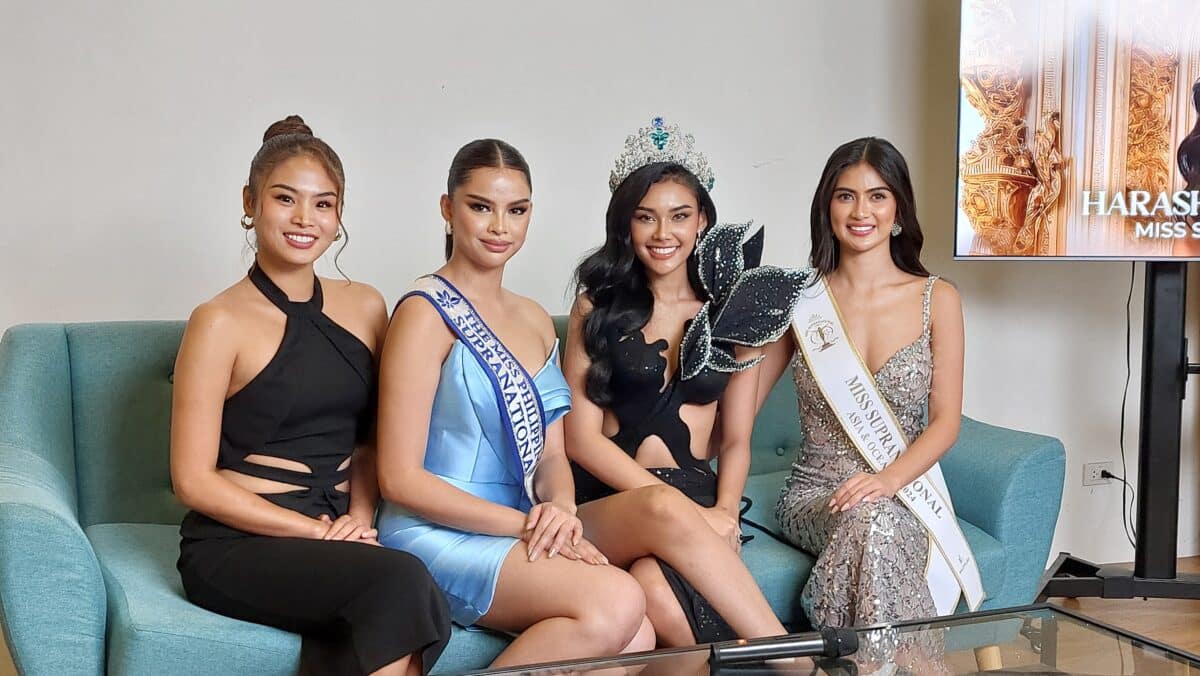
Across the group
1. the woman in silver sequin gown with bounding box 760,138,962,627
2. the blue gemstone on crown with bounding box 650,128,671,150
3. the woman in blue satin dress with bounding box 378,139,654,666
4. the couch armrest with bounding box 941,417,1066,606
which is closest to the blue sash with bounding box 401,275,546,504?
the woman in blue satin dress with bounding box 378,139,654,666

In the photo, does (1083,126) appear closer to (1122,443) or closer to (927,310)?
(927,310)

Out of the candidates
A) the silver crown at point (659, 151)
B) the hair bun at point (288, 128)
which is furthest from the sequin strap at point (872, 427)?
the hair bun at point (288, 128)

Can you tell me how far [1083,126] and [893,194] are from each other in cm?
78

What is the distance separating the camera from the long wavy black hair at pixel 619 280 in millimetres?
2137

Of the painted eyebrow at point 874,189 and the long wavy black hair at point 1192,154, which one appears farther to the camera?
the long wavy black hair at point 1192,154

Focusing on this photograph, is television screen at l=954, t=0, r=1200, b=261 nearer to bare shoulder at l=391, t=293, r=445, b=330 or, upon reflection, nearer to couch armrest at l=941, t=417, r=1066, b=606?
couch armrest at l=941, t=417, r=1066, b=606

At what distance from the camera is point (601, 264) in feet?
7.20

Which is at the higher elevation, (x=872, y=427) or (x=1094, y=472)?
(x=872, y=427)

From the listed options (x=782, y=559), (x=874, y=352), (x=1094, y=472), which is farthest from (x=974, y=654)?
(x=1094, y=472)

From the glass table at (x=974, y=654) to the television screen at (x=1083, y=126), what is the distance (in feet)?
4.16

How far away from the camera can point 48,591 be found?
1.61m

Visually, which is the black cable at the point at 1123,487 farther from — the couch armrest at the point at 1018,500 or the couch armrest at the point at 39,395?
the couch armrest at the point at 39,395

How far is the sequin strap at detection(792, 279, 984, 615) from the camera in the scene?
7.11ft

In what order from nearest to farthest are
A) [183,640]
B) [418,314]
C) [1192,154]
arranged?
[183,640], [418,314], [1192,154]
